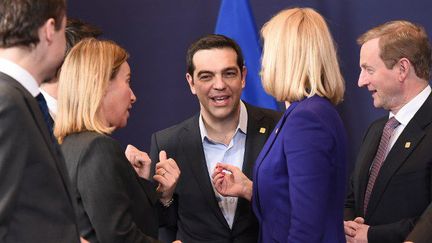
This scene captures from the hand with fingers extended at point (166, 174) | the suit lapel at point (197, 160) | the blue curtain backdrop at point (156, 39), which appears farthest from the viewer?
the blue curtain backdrop at point (156, 39)

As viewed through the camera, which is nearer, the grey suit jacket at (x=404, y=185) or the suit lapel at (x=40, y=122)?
the suit lapel at (x=40, y=122)

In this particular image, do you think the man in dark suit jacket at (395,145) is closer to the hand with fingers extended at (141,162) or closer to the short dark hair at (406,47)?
the short dark hair at (406,47)

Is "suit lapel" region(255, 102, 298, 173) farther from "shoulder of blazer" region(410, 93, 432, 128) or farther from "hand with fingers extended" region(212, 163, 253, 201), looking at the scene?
"shoulder of blazer" region(410, 93, 432, 128)

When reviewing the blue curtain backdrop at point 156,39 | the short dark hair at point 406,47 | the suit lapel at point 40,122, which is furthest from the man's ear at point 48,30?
the blue curtain backdrop at point 156,39

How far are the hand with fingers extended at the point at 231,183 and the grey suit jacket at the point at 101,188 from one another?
646 millimetres

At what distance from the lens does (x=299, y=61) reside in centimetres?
254

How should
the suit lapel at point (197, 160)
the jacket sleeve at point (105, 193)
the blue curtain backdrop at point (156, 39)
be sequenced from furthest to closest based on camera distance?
the blue curtain backdrop at point (156, 39) → the suit lapel at point (197, 160) → the jacket sleeve at point (105, 193)

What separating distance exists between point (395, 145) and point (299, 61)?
0.76 meters

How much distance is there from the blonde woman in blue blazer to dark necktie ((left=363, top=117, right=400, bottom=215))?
2.14ft

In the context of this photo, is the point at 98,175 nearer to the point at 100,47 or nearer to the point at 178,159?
the point at 100,47

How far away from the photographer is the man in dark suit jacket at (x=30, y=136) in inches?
63.6

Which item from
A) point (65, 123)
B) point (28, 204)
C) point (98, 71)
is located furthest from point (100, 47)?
point (28, 204)

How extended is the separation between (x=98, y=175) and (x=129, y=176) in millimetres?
119

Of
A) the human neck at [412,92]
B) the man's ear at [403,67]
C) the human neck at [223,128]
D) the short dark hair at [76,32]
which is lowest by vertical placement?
the human neck at [223,128]
